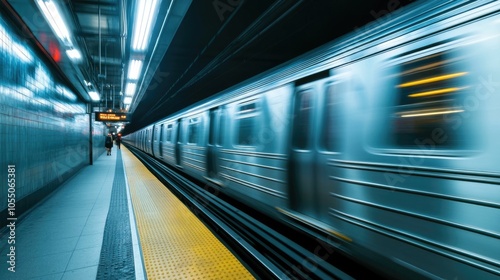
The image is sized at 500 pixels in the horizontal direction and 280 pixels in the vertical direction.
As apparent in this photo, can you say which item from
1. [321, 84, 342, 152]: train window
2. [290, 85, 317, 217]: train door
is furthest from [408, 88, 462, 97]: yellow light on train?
[290, 85, 317, 217]: train door

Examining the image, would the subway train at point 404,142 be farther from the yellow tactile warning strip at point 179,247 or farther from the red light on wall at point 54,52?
the red light on wall at point 54,52

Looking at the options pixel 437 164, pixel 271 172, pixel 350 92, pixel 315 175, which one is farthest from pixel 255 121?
pixel 437 164

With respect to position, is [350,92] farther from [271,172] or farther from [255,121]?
[255,121]

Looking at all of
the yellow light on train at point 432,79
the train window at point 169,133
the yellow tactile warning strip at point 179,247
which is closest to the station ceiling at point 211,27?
the yellow light on train at point 432,79

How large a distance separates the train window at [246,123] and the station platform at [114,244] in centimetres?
151

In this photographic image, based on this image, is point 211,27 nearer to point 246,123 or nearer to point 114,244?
point 246,123

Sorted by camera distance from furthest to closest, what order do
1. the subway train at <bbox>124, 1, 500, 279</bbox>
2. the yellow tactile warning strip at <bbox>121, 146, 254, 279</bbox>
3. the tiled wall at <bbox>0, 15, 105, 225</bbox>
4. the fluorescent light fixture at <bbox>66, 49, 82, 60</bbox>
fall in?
the fluorescent light fixture at <bbox>66, 49, 82, 60</bbox> → the tiled wall at <bbox>0, 15, 105, 225</bbox> → the yellow tactile warning strip at <bbox>121, 146, 254, 279</bbox> → the subway train at <bbox>124, 1, 500, 279</bbox>

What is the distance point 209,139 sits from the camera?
20.8 feet

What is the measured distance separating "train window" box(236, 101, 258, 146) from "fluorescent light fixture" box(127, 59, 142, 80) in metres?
3.69

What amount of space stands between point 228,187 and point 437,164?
4.02 meters

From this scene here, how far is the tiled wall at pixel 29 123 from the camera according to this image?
12.9 feet

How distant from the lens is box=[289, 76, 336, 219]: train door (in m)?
2.90

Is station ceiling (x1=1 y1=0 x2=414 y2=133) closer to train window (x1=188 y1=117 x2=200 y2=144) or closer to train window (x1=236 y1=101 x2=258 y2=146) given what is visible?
train window (x1=236 y1=101 x2=258 y2=146)

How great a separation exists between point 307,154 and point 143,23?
3.56m
